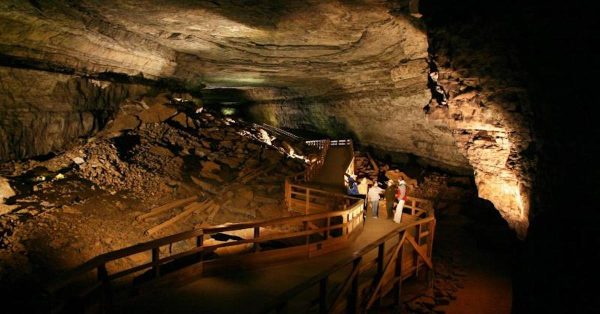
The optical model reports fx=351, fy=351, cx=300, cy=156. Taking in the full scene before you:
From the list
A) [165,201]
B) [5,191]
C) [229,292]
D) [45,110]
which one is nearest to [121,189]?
[165,201]

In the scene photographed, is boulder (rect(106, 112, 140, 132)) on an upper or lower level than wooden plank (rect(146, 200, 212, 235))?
upper

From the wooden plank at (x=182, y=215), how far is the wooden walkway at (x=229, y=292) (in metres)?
5.47

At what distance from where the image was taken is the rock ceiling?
10156 millimetres

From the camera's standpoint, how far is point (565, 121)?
7.83 meters

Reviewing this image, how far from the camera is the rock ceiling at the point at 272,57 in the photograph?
1016 centimetres

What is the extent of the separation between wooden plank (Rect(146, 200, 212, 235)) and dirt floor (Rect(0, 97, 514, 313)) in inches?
4.1

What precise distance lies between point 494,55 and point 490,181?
3783 mm

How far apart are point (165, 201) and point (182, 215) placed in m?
1.24

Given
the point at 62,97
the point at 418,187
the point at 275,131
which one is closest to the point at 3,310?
the point at 62,97

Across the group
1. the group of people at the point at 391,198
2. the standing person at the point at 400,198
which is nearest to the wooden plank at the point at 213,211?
the group of people at the point at 391,198

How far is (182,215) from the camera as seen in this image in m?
12.8

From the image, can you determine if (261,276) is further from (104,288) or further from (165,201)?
(165,201)

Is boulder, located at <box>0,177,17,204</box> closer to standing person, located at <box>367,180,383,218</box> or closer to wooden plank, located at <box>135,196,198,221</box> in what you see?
wooden plank, located at <box>135,196,198,221</box>

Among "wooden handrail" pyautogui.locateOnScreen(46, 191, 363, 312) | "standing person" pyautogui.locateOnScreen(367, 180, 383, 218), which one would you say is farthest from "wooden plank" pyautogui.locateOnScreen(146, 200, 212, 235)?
"standing person" pyautogui.locateOnScreen(367, 180, 383, 218)
